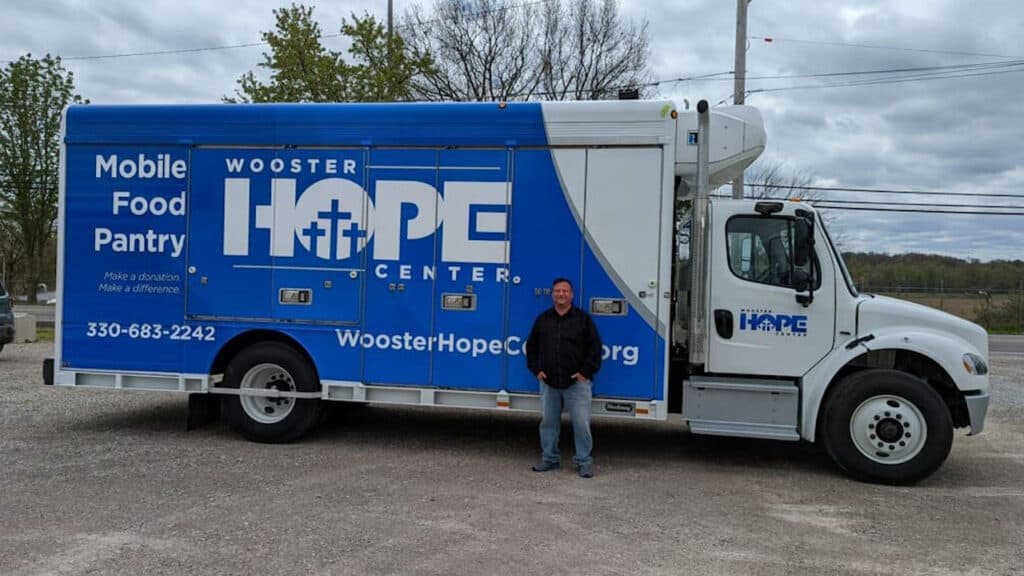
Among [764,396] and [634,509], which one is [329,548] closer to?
[634,509]

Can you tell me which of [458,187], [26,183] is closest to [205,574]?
[458,187]

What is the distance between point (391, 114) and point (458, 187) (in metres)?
0.94

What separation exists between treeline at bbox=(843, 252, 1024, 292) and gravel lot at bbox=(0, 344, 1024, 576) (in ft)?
91.3

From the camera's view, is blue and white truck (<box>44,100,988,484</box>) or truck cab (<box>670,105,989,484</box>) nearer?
truck cab (<box>670,105,989,484</box>)

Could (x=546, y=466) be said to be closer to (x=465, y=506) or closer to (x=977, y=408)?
(x=465, y=506)

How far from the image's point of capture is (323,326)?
7.09 meters

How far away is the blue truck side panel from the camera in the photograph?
266 inches

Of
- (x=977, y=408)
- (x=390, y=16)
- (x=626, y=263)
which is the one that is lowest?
(x=977, y=408)

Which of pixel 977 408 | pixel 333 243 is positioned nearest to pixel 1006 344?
pixel 977 408

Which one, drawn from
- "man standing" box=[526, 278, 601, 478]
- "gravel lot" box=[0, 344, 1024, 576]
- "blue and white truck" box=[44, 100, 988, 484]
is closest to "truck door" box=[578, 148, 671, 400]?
"blue and white truck" box=[44, 100, 988, 484]

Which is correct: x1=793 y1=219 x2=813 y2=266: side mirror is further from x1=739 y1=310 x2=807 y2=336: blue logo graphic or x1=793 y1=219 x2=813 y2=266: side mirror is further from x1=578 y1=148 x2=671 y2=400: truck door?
x1=578 y1=148 x2=671 y2=400: truck door

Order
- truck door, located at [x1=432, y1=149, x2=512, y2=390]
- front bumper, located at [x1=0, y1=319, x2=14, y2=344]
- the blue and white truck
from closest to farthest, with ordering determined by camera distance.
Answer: the blue and white truck
truck door, located at [x1=432, y1=149, x2=512, y2=390]
front bumper, located at [x1=0, y1=319, x2=14, y2=344]

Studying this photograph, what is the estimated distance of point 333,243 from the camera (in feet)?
23.1

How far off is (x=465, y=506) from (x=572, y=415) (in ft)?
4.62
